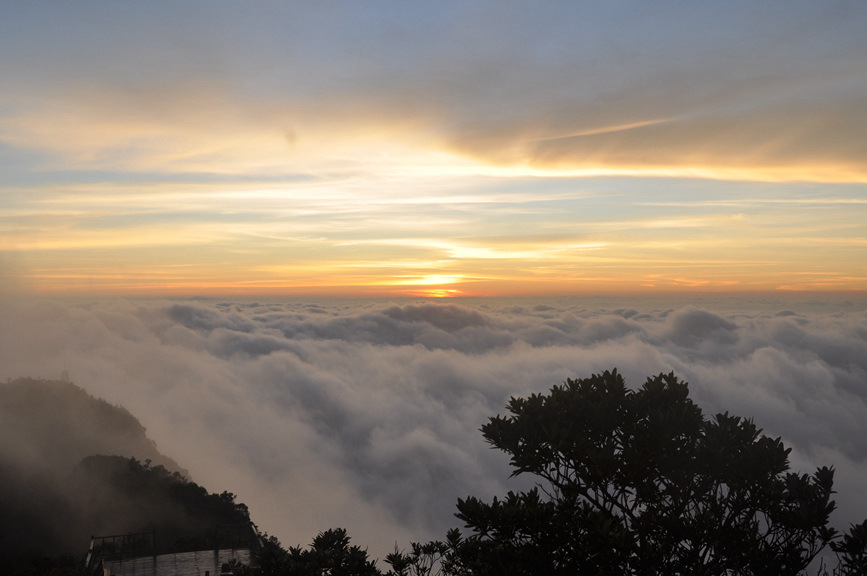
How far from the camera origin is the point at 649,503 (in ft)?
35.2

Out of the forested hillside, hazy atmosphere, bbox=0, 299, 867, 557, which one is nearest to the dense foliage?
the forested hillside

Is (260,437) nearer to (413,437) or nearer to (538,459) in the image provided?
(413,437)

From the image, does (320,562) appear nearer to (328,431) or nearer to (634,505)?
(634,505)

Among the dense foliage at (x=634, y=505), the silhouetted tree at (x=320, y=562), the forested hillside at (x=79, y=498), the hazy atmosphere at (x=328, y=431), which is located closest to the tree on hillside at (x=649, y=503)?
the dense foliage at (x=634, y=505)

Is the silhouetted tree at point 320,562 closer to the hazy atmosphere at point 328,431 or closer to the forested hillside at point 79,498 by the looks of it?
the forested hillside at point 79,498

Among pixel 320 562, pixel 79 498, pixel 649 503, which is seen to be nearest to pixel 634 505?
pixel 649 503

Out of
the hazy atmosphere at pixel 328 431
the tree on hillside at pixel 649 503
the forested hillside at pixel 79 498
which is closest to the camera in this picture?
the tree on hillside at pixel 649 503

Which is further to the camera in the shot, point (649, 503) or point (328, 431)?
point (328, 431)

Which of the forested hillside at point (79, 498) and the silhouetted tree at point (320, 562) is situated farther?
the forested hillside at point (79, 498)

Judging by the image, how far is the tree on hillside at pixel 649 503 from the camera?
9.62 m

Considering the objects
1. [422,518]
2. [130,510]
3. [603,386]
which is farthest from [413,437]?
[603,386]

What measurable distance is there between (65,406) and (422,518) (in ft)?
260

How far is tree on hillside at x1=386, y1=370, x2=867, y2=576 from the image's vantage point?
962 centimetres

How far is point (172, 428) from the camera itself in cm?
12975
